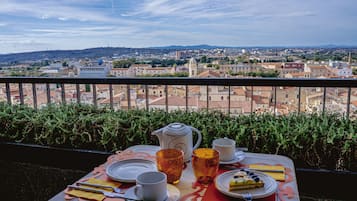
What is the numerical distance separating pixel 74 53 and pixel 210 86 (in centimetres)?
188

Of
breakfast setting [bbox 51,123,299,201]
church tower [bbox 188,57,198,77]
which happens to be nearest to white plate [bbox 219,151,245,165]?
breakfast setting [bbox 51,123,299,201]

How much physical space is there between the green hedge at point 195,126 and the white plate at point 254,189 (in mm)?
1306

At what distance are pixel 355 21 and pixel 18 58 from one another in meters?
3.95

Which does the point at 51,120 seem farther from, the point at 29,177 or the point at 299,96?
the point at 299,96

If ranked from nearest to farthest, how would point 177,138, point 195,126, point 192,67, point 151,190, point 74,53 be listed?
point 151,190
point 177,138
point 195,126
point 192,67
point 74,53

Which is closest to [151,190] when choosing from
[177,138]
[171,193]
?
[171,193]

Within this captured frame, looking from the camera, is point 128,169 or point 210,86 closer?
point 128,169

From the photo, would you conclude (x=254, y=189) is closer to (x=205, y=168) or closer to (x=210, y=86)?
(x=205, y=168)

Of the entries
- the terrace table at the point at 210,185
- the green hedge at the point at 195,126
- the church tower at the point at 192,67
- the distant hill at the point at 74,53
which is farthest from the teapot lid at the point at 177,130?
the distant hill at the point at 74,53

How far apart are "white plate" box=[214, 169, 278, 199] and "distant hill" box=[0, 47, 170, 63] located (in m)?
2.56

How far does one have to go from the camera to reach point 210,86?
117 inches

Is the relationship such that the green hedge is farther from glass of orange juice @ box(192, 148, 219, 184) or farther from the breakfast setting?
glass of orange juice @ box(192, 148, 219, 184)

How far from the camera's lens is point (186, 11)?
3619 millimetres

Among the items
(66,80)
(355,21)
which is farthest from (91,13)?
(355,21)
